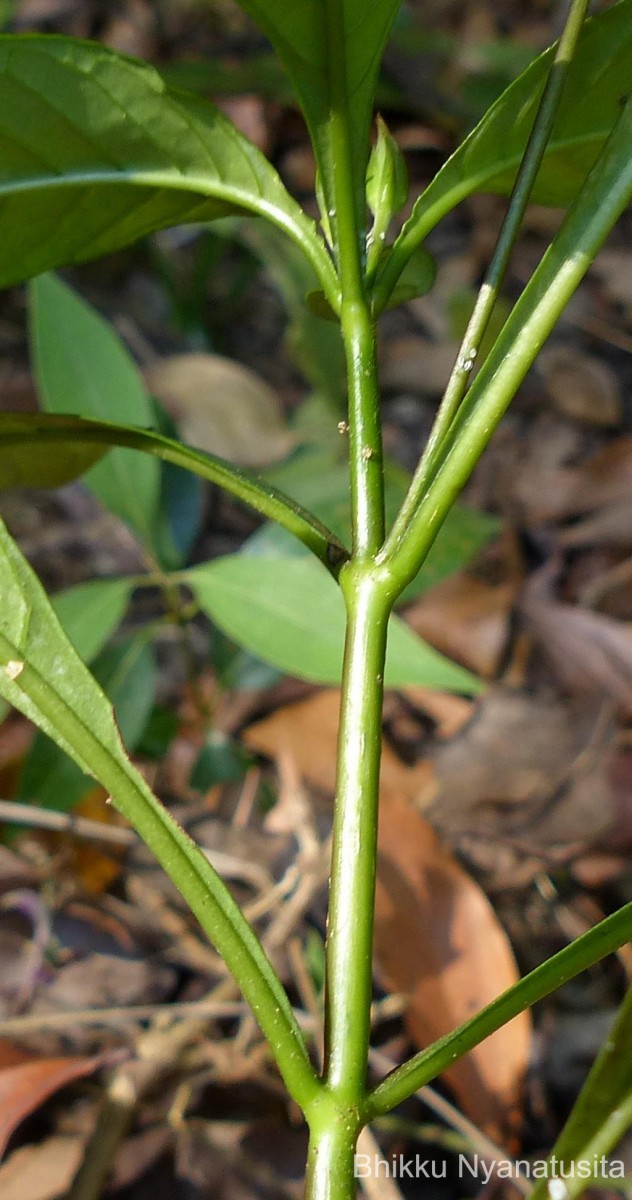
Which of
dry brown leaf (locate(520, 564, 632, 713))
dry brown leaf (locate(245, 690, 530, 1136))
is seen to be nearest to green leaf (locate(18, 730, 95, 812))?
dry brown leaf (locate(245, 690, 530, 1136))

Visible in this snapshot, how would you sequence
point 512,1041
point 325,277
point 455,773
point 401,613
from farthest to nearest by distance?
point 401,613 < point 455,773 < point 512,1041 < point 325,277

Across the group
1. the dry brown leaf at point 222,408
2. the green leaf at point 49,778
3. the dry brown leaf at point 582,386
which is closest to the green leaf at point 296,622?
the green leaf at point 49,778

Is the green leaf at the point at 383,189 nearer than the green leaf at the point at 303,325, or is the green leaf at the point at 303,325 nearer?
the green leaf at the point at 383,189

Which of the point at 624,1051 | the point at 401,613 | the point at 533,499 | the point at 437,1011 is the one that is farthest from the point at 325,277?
the point at 533,499

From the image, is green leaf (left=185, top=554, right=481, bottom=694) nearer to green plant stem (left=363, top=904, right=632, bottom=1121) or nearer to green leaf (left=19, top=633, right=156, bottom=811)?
green leaf (left=19, top=633, right=156, bottom=811)

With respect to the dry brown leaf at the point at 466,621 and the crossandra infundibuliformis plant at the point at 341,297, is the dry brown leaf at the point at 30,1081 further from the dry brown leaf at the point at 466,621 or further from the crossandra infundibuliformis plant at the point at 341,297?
the dry brown leaf at the point at 466,621

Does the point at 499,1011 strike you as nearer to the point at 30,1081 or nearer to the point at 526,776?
the point at 30,1081

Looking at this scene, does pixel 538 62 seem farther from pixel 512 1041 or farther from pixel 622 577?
pixel 622 577
